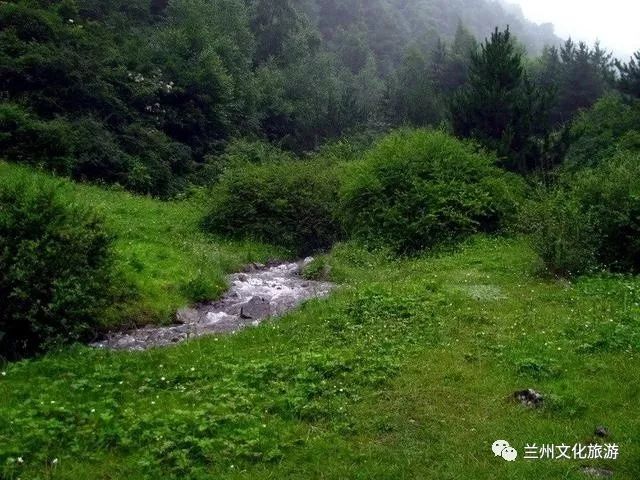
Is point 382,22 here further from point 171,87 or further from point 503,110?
point 503,110

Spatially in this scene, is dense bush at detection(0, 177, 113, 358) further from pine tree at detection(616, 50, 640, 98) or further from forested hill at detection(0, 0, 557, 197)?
pine tree at detection(616, 50, 640, 98)

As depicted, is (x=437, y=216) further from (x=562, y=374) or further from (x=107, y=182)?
(x=107, y=182)

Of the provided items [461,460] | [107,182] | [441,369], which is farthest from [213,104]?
[461,460]

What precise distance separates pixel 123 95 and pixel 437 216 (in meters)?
22.4

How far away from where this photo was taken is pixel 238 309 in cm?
1588

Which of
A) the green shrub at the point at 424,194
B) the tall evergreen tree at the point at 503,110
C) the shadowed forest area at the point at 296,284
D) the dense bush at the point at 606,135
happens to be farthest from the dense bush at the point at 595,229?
the dense bush at the point at 606,135

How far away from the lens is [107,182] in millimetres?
30328

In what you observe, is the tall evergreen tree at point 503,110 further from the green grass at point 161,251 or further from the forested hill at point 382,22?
the forested hill at point 382,22

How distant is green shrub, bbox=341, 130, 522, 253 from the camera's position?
22348 mm

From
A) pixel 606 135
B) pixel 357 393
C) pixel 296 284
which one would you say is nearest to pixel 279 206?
pixel 296 284

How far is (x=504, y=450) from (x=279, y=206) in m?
20.1

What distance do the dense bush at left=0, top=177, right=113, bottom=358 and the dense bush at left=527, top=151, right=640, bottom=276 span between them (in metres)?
10.9

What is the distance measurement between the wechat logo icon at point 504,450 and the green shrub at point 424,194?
14.8 meters

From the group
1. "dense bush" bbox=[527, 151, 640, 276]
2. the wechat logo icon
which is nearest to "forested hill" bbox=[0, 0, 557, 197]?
"dense bush" bbox=[527, 151, 640, 276]
